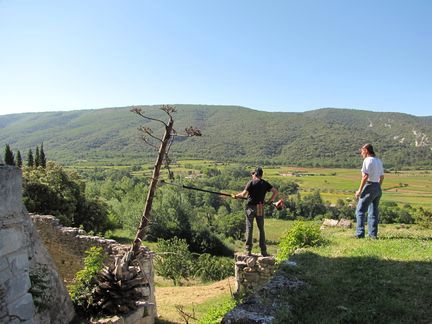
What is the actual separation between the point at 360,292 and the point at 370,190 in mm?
4097

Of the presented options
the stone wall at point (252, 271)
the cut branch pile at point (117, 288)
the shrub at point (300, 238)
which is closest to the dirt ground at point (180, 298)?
the stone wall at point (252, 271)

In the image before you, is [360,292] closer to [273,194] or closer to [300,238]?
[273,194]

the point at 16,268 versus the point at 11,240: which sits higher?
the point at 11,240

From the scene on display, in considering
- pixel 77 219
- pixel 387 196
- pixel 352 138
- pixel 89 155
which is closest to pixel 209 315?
pixel 77 219

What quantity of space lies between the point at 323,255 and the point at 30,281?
19.0 feet

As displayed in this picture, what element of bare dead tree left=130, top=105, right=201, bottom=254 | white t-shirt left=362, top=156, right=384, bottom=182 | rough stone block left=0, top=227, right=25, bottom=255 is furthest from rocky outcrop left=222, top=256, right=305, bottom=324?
white t-shirt left=362, top=156, right=384, bottom=182

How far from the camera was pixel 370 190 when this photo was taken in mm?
9188

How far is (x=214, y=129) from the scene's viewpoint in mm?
166625

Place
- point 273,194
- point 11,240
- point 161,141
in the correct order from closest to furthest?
point 11,240 < point 161,141 < point 273,194

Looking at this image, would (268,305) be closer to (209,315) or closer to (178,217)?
(209,315)

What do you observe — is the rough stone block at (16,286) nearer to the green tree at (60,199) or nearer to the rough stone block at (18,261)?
the rough stone block at (18,261)

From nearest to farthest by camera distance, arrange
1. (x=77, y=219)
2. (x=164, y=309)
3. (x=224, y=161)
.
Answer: (x=164, y=309) → (x=77, y=219) → (x=224, y=161)

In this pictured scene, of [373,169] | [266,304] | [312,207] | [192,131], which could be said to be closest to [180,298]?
[373,169]

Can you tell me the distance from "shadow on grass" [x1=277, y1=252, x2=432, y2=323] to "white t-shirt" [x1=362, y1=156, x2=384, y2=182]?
2.55m
